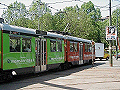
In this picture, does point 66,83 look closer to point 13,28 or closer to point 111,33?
point 13,28

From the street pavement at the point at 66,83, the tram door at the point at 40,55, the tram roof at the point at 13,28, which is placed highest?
the tram roof at the point at 13,28

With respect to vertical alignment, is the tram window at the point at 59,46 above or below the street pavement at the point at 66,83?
above

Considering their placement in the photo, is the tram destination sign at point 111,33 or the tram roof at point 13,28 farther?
the tram destination sign at point 111,33

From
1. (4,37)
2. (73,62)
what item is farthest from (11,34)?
A: (73,62)

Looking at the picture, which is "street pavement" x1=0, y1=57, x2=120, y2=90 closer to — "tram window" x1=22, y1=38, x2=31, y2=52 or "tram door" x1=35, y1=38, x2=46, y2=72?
"tram door" x1=35, y1=38, x2=46, y2=72

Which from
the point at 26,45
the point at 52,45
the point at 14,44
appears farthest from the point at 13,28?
the point at 52,45

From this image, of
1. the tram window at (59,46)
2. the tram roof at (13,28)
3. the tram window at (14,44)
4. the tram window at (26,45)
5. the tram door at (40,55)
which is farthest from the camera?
the tram window at (59,46)

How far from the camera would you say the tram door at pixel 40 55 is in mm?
13193

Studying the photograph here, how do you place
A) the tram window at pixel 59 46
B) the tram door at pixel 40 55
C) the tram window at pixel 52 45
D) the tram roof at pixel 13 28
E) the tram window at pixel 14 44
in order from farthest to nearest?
the tram window at pixel 59 46, the tram window at pixel 52 45, the tram door at pixel 40 55, the tram window at pixel 14 44, the tram roof at pixel 13 28

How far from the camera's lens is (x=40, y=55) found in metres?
13.5

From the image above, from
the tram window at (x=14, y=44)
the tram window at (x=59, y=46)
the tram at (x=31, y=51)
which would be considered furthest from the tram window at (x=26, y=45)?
the tram window at (x=59, y=46)

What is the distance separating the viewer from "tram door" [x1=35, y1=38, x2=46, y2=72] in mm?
13193

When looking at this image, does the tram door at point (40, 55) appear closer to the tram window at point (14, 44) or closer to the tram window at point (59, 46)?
the tram window at point (14, 44)

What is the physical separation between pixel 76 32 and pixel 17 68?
3264 centimetres
